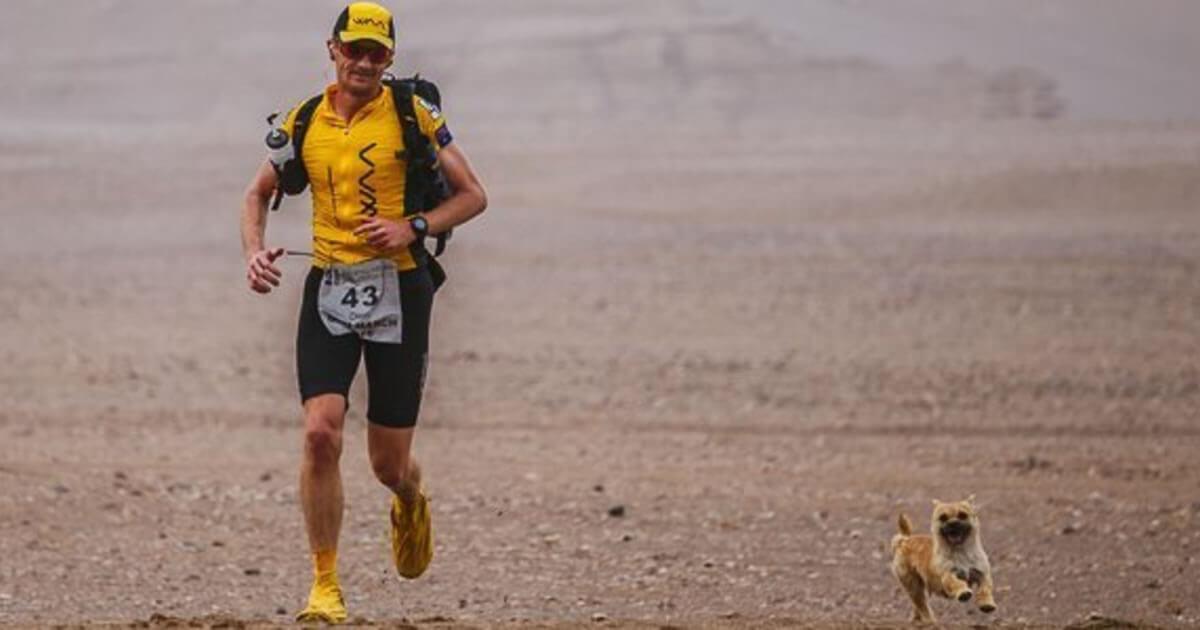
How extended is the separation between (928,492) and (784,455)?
1814 mm

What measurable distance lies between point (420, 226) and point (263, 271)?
0.50 m

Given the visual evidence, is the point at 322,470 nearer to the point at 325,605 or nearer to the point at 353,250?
the point at 325,605

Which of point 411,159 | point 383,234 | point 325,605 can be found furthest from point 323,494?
point 411,159

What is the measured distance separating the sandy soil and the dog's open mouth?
22.5 inches

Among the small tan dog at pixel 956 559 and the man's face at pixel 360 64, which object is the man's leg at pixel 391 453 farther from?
the small tan dog at pixel 956 559

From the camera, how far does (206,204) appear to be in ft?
136

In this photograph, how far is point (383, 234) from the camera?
32.1 ft

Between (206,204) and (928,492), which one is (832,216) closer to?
(206,204)

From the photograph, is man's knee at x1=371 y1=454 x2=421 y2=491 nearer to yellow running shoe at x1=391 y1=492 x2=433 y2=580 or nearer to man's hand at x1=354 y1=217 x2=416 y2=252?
yellow running shoe at x1=391 y1=492 x2=433 y2=580

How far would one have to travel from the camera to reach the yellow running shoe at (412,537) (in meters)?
10.7

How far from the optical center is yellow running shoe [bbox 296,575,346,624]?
9898mm

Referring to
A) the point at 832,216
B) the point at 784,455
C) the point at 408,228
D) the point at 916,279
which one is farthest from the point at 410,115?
the point at 832,216

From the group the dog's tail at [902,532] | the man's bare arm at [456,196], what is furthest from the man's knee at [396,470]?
the dog's tail at [902,532]

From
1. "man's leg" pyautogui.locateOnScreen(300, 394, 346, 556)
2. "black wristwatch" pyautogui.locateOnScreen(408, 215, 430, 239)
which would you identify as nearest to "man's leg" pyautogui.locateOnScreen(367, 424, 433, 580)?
"man's leg" pyautogui.locateOnScreen(300, 394, 346, 556)
